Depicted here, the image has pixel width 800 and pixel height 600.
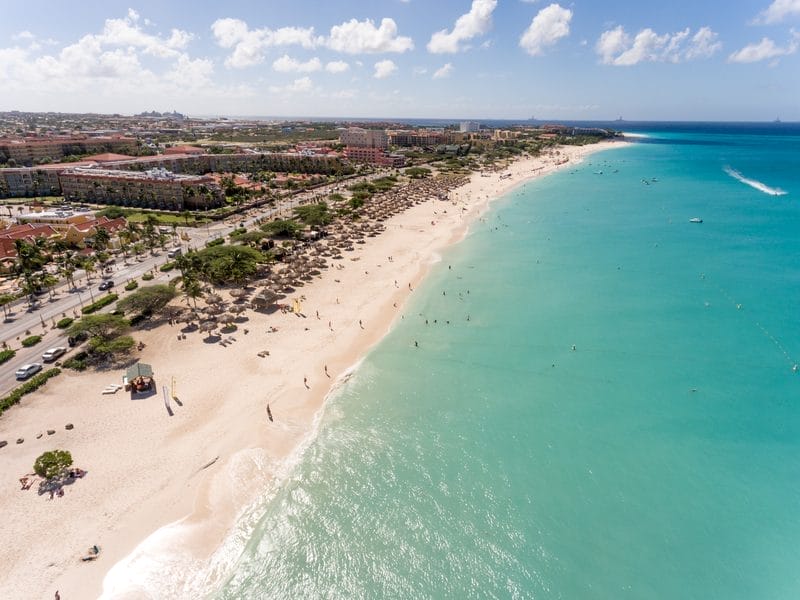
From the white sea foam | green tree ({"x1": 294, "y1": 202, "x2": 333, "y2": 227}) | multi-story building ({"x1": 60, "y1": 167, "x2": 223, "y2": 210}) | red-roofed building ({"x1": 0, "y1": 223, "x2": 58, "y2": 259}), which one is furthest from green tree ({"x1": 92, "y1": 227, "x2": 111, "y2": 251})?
the white sea foam

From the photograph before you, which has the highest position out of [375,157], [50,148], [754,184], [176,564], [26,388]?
[375,157]

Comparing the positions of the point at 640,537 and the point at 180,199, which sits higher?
the point at 180,199

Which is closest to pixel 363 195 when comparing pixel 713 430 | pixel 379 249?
pixel 379 249

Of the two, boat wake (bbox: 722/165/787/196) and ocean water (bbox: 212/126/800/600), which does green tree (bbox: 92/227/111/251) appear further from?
boat wake (bbox: 722/165/787/196)

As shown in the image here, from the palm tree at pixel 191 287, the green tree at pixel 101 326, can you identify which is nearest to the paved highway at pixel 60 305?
the green tree at pixel 101 326

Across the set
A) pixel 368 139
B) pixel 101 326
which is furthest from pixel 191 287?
pixel 368 139

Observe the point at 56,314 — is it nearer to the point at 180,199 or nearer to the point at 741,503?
the point at 180,199

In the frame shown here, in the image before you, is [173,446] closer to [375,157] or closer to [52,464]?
[52,464]

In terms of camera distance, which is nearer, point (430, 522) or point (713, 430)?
point (430, 522)
